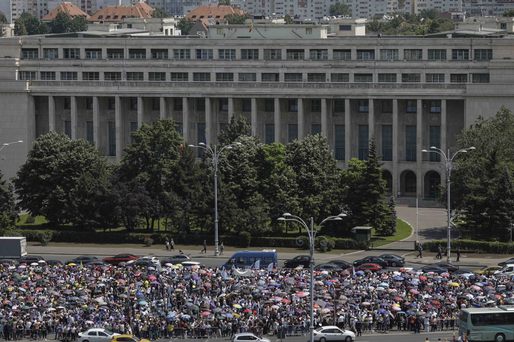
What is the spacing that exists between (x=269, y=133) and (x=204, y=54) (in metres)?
14.9

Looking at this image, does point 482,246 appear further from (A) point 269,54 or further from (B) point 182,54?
(B) point 182,54

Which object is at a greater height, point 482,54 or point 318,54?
point 318,54

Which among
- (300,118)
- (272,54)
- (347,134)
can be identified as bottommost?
(347,134)

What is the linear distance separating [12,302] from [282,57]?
89.2m

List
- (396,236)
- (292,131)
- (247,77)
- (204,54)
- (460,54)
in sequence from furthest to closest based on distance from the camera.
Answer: (204,54) → (247,77) → (292,131) → (460,54) → (396,236)

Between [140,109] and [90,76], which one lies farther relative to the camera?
[90,76]

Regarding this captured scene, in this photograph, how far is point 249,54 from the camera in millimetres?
192875

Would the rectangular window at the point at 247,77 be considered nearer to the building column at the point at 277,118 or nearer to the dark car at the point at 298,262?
the building column at the point at 277,118

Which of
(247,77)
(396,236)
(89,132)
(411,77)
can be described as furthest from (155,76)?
(396,236)

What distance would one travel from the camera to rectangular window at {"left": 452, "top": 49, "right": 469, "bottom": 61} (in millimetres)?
184500

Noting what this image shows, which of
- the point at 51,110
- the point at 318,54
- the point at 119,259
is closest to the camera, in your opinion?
the point at 119,259

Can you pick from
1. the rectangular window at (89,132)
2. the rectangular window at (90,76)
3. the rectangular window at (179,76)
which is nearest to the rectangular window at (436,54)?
the rectangular window at (179,76)

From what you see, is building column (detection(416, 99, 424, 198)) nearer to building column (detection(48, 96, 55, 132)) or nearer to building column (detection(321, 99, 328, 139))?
building column (detection(321, 99, 328, 139))

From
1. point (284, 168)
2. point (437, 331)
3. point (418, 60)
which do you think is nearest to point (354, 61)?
point (418, 60)
